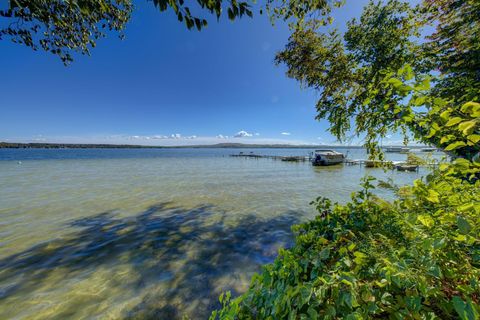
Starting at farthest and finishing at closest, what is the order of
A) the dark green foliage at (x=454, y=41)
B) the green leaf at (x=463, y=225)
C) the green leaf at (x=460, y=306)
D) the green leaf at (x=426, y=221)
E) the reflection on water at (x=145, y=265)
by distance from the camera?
the dark green foliage at (x=454, y=41) → the reflection on water at (x=145, y=265) → the green leaf at (x=426, y=221) → the green leaf at (x=463, y=225) → the green leaf at (x=460, y=306)

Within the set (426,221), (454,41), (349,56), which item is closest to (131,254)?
(426,221)

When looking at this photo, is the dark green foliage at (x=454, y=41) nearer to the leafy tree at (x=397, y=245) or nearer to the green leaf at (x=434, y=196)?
the leafy tree at (x=397, y=245)

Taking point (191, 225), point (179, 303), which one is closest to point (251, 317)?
point (179, 303)

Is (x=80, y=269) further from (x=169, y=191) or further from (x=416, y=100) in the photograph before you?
(x=169, y=191)

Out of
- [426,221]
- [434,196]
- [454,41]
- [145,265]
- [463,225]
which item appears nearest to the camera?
[463,225]

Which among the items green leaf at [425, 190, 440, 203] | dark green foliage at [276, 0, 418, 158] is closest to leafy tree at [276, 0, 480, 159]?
dark green foliage at [276, 0, 418, 158]

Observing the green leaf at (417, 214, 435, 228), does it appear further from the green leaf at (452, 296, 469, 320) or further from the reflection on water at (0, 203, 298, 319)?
the reflection on water at (0, 203, 298, 319)

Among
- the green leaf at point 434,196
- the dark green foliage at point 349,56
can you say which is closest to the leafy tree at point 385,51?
the dark green foliage at point 349,56

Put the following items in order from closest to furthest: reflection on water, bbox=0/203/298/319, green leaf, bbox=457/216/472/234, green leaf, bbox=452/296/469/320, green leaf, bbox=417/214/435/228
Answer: green leaf, bbox=452/296/469/320 < green leaf, bbox=457/216/472/234 < green leaf, bbox=417/214/435/228 < reflection on water, bbox=0/203/298/319

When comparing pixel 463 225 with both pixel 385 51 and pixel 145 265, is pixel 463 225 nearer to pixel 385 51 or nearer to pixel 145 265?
pixel 145 265

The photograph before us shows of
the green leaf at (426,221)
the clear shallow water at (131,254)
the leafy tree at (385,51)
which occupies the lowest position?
the clear shallow water at (131,254)

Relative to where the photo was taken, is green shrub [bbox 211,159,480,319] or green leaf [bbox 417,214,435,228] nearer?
green shrub [bbox 211,159,480,319]

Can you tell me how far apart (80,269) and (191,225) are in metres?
3.83

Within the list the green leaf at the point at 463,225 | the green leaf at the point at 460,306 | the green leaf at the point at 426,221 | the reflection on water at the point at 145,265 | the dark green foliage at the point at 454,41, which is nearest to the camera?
the green leaf at the point at 460,306
